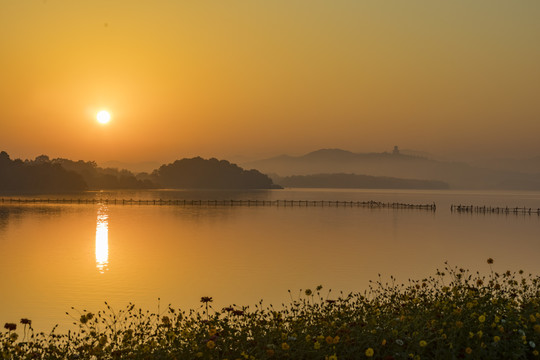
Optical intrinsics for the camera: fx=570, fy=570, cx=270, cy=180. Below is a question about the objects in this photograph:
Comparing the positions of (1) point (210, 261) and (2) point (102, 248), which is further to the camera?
(2) point (102, 248)

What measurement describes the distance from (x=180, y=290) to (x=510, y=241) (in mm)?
42938

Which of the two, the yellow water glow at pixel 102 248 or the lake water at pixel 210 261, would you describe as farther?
the yellow water glow at pixel 102 248

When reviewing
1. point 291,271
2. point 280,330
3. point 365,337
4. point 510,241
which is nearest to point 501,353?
point 365,337

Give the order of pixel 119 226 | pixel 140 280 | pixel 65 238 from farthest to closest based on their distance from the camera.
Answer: pixel 119 226, pixel 65 238, pixel 140 280

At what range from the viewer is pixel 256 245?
5350 cm

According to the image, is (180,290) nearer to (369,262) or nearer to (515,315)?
(369,262)

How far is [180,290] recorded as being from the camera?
96.8 ft

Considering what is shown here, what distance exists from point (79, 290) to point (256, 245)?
2561 cm

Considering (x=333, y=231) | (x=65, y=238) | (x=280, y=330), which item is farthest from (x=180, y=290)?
(x=333, y=231)

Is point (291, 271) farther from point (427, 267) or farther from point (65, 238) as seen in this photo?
point (65, 238)

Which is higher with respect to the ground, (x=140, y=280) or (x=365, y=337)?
(x=365, y=337)

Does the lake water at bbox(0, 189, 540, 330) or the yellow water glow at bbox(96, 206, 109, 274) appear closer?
the lake water at bbox(0, 189, 540, 330)

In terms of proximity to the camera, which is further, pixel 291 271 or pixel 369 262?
pixel 369 262

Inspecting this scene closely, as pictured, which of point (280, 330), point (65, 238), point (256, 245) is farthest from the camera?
point (65, 238)
